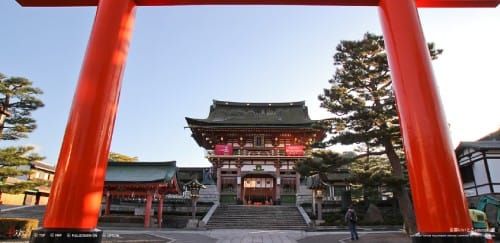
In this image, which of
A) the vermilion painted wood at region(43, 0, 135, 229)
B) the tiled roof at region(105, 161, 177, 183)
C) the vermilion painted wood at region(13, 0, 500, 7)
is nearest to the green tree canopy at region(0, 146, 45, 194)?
the tiled roof at region(105, 161, 177, 183)

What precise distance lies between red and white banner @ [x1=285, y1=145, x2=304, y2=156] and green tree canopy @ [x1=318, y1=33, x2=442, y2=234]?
13907 millimetres

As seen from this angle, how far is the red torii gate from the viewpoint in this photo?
2.89 meters

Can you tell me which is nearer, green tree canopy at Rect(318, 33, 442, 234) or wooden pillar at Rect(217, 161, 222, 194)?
green tree canopy at Rect(318, 33, 442, 234)

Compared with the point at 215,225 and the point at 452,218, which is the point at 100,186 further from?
the point at 215,225

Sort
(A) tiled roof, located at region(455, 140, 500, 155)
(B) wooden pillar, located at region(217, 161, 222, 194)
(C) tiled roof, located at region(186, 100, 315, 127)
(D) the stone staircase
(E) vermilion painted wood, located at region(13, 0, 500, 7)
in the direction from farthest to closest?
(C) tiled roof, located at region(186, 100, 315, 127), (B) wooden pillar, located at region(217, 161, 222, 194), (D) the stone staircase, (A) tiled roof, located at region(455, 140, 500, 155), (E) vermilion painted wood, located at region(13, 0, 500, 7)

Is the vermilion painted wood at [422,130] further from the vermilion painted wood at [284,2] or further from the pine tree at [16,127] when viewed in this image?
the pine tree at [16,127]

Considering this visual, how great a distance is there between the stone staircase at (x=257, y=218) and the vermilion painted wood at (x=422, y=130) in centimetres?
1650

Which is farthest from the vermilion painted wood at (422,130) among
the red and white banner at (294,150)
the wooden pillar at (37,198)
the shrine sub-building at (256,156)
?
the wooden pillar at (37,198)

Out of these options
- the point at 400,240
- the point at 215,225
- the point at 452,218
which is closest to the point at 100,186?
the point at 452,218

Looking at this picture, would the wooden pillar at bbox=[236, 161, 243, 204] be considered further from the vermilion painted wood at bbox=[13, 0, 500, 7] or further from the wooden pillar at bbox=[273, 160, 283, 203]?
the vermilion painted wood at bbox=[13, 0, 500, 7]

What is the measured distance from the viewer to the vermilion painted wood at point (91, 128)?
2930 mm

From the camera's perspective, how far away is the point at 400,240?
34.9 ft

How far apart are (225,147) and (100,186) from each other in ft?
83.9

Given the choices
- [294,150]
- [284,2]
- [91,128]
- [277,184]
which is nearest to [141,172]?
[277,184]
